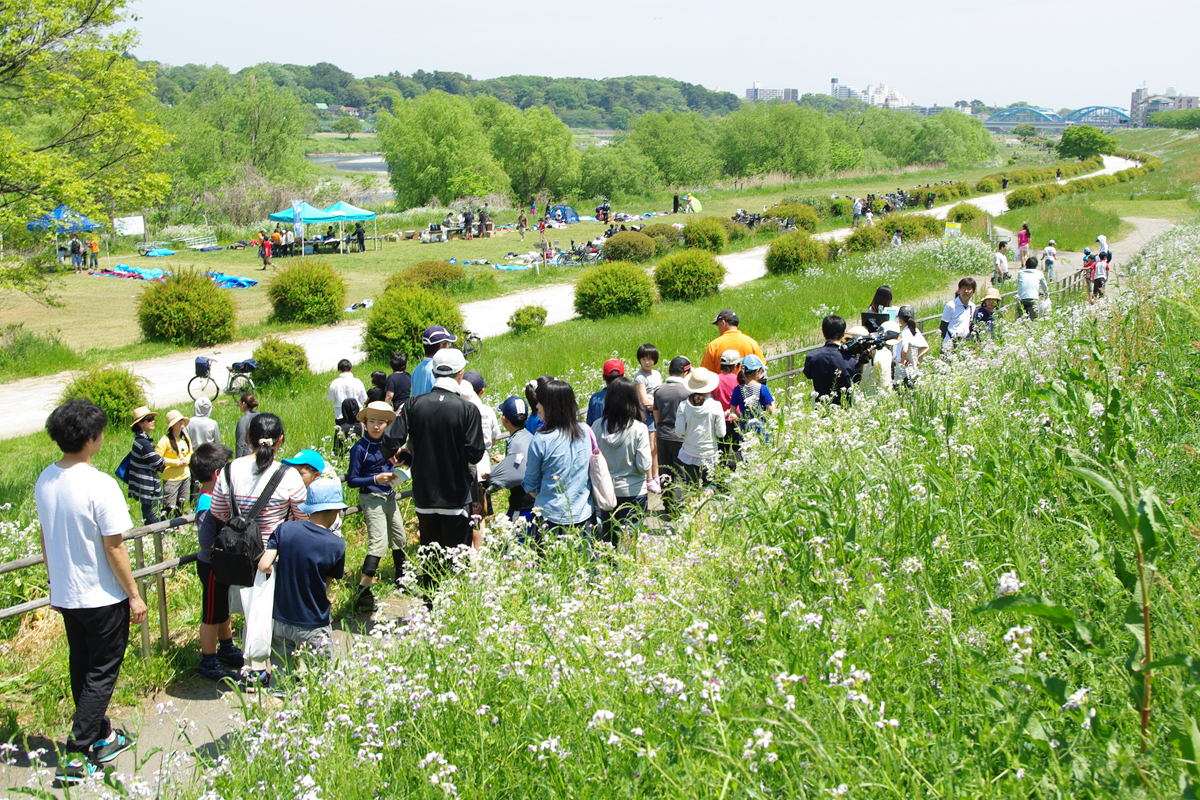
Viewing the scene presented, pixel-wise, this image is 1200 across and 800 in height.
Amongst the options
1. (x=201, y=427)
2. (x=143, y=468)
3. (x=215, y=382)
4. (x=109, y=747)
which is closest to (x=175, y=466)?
(x=143, y=468)

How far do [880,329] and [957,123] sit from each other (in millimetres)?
99177

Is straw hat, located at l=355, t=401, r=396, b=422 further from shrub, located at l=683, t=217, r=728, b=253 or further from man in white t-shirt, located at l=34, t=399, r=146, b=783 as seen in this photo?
shrub, located at l=683, t=217, r=728, b=253

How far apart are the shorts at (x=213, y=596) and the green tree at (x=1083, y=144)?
105150mm

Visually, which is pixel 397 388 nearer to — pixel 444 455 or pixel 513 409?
pixel 513 409

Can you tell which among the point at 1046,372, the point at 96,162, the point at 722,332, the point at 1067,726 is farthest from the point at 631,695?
the point at 96,162

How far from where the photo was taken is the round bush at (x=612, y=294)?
19547 mm

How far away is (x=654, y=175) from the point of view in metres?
60.8

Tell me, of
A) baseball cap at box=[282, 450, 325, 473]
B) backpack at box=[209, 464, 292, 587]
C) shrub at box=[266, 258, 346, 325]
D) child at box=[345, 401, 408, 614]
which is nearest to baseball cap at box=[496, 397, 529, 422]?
child at box=[345, 401, 408, 614]

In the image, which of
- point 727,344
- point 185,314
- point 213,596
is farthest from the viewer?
point 185,314

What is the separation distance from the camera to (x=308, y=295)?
2036 centimetres

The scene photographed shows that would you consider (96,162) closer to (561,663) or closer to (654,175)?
(561,663)

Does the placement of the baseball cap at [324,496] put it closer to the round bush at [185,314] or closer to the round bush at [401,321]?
the round bush at [401,321]

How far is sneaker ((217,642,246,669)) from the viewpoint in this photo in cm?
487

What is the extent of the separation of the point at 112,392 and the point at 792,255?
18.0 metres
